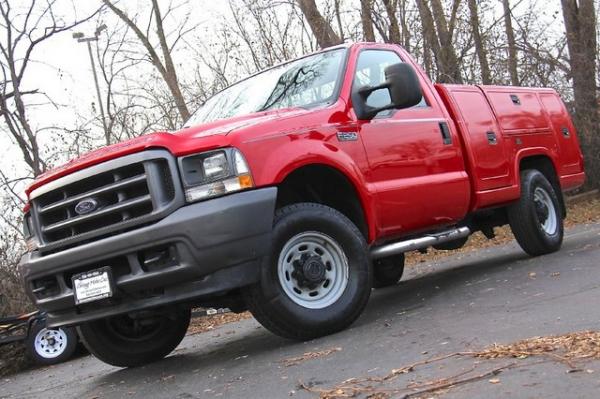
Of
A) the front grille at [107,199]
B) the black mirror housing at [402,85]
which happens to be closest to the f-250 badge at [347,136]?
the black mirror housing at [402,85]

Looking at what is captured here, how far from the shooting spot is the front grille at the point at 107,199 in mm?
4621

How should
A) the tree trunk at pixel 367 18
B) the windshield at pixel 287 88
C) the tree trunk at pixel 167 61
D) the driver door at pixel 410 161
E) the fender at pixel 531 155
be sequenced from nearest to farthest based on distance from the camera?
the driver door at pixel 410 161 < the windshield at pixel 287 88 < the fender at pixel 531 155 < the tree trunk at pixel 367 18 < the tree trunk at pixel 167 61

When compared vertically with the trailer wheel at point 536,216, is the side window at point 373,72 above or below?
above

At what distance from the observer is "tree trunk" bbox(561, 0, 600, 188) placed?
16.6 metres

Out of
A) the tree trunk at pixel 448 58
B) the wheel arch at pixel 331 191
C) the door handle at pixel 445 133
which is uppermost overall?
the tree trunk at pixel 448 58

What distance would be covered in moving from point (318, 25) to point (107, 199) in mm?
11371

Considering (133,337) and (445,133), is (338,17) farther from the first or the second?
(133,337)

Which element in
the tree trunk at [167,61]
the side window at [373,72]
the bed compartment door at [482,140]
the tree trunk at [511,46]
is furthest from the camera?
the tree trunk at [167,61]

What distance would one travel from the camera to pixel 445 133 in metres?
6.49

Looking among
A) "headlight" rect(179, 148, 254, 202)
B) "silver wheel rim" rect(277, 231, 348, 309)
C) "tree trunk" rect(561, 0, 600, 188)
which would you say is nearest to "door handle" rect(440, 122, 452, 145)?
"silver wheel rim" rect(277, 231, 348, 309)

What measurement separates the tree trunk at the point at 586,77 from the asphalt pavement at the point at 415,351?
9762mm

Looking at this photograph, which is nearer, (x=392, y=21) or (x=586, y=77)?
(x=392, y=21)

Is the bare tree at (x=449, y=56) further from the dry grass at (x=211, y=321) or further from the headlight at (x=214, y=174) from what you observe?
the headlight at (x=214, y=174)

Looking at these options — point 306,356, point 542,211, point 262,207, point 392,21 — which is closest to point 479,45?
point 392,21
